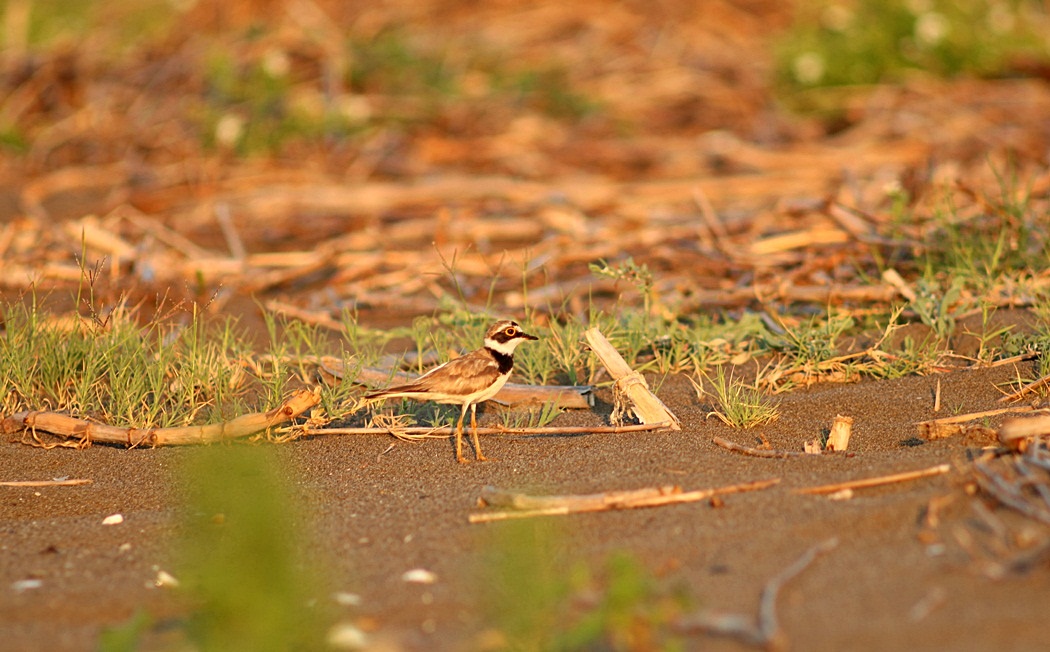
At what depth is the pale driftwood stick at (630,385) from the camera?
14.9 feet

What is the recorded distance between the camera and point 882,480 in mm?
3670

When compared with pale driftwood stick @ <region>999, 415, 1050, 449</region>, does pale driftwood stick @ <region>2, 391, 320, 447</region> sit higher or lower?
lower

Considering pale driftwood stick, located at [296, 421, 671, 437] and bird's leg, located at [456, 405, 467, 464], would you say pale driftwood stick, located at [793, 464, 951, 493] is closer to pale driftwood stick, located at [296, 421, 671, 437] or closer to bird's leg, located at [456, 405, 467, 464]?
pale driftwood stick, located at [296, 421, 671, 437]

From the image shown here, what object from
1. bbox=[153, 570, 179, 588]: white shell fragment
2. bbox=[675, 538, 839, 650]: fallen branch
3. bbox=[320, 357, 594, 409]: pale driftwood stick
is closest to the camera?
bbox=[675, 538, 839, 650]: fallen branch

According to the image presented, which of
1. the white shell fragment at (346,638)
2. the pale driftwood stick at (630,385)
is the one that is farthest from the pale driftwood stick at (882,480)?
the white shell fragment at (346,638)

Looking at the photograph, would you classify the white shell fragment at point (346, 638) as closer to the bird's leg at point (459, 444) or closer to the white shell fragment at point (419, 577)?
the white shell fragment at point (419, 577)

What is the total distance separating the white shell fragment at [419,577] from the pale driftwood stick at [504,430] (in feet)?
4.12

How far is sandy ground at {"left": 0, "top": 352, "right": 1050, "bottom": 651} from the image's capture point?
296cm

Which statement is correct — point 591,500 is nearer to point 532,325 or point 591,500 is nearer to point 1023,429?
point 1023,429

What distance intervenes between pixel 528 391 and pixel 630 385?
0.58 m

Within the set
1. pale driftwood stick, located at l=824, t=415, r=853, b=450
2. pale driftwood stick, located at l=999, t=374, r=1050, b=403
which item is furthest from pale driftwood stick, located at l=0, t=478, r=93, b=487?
pale driftwood stick, located at l=999, t=374, r=1050, b=403

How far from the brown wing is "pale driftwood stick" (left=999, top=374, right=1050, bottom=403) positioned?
6.47ft

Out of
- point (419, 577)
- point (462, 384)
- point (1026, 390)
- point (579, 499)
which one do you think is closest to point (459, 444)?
point (462, 384)

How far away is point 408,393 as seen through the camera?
4430 mm
